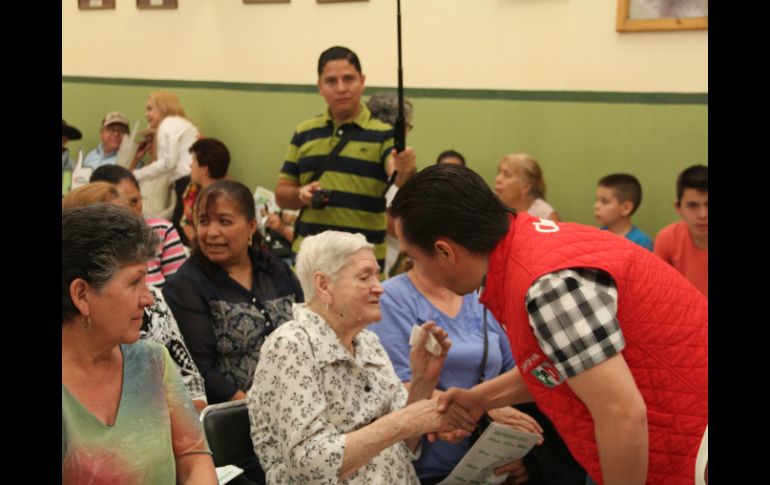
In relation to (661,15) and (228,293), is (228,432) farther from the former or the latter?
(661,15)

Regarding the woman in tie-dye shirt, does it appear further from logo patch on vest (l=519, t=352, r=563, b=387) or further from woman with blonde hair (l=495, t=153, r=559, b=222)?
woman with blonde hair (l=495, t=153, r=559, b=222)

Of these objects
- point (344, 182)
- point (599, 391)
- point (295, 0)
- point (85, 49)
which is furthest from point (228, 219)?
point (85, 49)

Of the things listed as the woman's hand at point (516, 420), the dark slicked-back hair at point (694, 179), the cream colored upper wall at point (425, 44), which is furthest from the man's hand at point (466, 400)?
the cream colored upper wall at point (425, 44)

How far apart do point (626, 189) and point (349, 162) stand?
1.69 metres

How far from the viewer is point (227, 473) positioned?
272 centimetres

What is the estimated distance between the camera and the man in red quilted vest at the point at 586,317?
1.89 metres

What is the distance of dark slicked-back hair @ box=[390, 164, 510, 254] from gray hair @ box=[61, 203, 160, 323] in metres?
0.66

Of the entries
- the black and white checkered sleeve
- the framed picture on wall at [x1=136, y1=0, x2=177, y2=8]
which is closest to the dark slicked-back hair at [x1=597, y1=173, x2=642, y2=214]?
the black and white checkered sleeve

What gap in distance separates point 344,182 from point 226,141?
12.6 feet

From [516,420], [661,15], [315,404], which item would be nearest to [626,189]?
[661,15]

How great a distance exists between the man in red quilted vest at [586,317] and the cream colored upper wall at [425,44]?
11.4 feet

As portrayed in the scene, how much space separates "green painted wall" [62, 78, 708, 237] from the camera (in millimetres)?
5273
